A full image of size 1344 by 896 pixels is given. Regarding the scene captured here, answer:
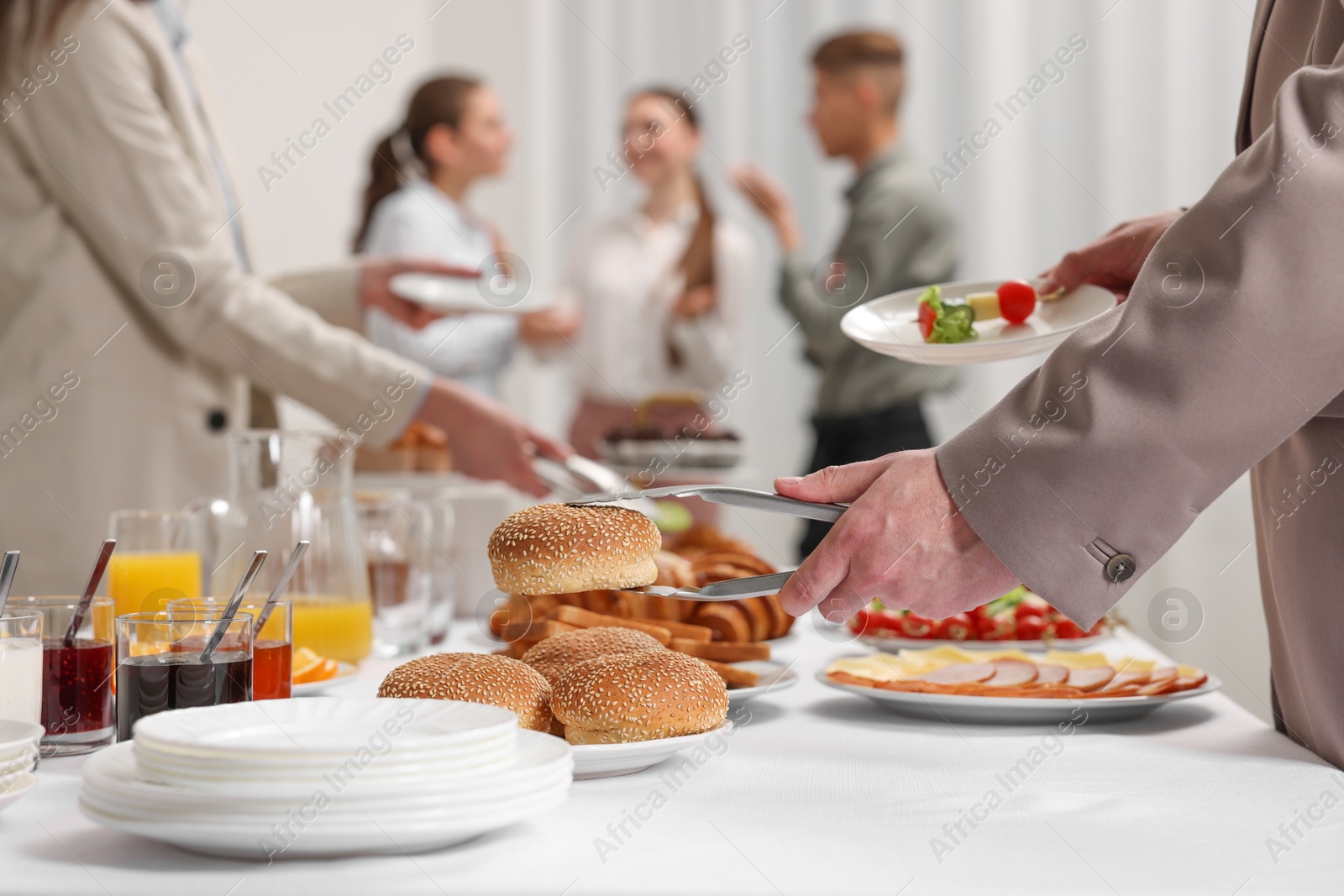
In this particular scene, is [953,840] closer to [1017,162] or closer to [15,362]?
[15,362]

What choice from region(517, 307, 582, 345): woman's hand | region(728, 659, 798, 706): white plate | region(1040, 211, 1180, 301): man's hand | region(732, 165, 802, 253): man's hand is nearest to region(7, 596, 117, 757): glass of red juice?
region(728, 659, 798, 706): white plate

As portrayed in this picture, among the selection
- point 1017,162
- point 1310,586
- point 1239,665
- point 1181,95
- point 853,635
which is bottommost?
point 1239,665

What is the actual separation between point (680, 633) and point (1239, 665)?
12.5 ft

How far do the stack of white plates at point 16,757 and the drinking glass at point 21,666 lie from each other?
10 cm

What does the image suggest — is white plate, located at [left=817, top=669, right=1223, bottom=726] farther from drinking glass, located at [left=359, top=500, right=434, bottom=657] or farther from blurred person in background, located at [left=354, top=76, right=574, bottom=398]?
blurred person in background, located at [left=354, top=76, right=574, bottom=398]

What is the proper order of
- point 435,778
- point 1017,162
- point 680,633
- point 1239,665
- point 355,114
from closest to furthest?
point 435,778 < point 680,633 < point 1239,665 < point 1017,162 < point 355,114

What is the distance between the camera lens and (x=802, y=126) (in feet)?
15.2

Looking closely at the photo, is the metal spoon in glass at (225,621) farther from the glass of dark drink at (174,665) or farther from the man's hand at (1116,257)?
the man's hand at (1116,257)

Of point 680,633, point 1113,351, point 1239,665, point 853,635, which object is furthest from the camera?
point 1239,665

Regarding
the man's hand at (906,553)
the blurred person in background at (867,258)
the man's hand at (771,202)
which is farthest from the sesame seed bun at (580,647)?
the man's hand at (771,202)

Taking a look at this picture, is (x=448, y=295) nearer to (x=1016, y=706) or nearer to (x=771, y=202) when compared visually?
(x=1016, y=706)

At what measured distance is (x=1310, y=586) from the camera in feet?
2.71

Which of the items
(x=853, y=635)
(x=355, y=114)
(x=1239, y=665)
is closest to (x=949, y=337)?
(x=853, y=635)

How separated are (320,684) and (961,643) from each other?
0.72 m
